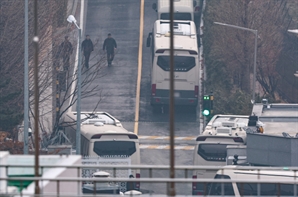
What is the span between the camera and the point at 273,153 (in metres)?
21.5

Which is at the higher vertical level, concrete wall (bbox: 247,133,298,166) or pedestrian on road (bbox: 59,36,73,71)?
pedestrian on road (bbox: 59,36,73,71)

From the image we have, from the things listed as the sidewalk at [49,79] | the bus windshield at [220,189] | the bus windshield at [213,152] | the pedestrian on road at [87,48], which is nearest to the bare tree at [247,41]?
the pedestrian on road at [87,48]

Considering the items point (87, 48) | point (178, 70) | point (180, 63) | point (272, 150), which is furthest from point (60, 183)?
point (87, 48)

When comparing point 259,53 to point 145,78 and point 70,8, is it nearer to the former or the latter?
point 145,78

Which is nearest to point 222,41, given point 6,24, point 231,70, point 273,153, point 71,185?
point 231,70

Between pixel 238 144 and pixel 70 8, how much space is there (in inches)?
1141

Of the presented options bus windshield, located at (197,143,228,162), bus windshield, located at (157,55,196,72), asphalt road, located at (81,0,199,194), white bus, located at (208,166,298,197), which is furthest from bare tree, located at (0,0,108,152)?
white bus, located at (208,166,298,197)

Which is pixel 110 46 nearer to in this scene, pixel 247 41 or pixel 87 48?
pixel 87 48

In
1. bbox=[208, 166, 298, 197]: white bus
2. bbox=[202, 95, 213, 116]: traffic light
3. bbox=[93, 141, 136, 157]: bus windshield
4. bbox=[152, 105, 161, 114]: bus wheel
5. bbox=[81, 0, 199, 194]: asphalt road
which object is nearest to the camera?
bbox=[208, 166, 298, 197]: white bus

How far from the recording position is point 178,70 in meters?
38.3

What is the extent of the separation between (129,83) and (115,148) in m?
18.9

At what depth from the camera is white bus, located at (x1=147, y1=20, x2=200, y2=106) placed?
1503 inches

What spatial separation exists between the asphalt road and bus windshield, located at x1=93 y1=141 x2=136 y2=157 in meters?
1.48

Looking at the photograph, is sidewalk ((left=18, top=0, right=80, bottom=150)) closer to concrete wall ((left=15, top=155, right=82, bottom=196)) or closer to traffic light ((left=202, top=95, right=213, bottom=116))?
traffic light ((left=202, top=95, right=213, bottom=116))
